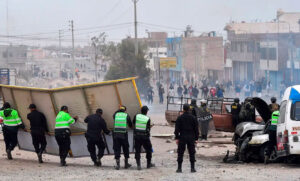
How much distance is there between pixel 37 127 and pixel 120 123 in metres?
2.33

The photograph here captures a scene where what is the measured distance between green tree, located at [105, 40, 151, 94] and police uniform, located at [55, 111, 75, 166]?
1770 inches

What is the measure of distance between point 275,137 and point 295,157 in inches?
26.6

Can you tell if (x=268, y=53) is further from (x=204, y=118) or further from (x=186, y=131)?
(x=186, y=131)

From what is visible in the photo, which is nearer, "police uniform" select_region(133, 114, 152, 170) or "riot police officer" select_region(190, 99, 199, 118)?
"police uniform" select_region(133, 114, 152, 170)

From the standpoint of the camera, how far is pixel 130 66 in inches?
2469

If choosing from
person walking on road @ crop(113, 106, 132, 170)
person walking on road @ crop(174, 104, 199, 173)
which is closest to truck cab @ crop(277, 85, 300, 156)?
person walking on road @ crop(174, 104, 199, 173)

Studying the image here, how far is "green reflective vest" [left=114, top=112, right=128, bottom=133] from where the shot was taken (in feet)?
44.6

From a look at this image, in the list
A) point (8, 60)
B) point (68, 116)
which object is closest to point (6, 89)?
point (68, 116)

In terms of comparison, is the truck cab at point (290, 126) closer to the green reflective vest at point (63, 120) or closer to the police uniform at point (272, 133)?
the police uniform at point (272, 133)

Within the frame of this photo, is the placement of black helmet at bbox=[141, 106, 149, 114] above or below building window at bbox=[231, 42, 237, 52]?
below

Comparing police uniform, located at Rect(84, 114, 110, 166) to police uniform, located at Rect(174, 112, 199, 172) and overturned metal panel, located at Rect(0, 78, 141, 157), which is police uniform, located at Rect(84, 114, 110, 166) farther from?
police uniform, located at Rect(174, 112, 199, 172)

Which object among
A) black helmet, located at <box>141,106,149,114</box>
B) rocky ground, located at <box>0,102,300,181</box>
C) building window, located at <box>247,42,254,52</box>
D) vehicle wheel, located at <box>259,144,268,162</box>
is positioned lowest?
→ rocky ground, located at <box>0,102,300,181</box>

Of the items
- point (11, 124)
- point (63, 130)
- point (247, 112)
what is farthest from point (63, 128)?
point (247, 112)

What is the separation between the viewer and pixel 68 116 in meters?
14.1
